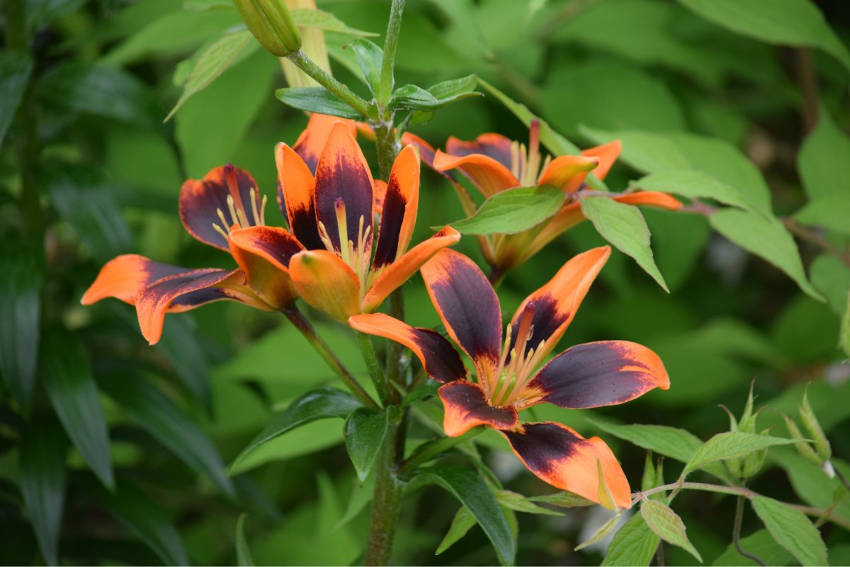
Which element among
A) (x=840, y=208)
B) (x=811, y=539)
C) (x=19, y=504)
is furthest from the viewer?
(x=19, y=504)

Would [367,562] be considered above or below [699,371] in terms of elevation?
above

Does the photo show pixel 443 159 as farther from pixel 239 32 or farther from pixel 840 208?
pixel 840 208

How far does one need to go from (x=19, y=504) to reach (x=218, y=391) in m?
0.26

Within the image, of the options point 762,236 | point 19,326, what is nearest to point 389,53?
point 762,236

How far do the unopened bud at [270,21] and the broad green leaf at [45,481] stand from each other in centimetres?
48

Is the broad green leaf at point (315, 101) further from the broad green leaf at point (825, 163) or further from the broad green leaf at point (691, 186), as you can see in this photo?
the broad green leaf at point (825, 163)

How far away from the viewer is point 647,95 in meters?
1.03

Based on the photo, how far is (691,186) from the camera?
0.59 m

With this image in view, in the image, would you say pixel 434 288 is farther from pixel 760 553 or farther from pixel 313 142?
pixel 760 553

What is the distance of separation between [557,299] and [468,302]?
0.05 meters

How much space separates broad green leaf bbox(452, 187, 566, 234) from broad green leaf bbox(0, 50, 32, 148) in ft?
1.36

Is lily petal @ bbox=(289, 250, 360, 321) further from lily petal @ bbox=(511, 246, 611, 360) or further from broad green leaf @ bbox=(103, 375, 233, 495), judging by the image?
broad green leaf @ bbox=(103, 375, 233, 495)

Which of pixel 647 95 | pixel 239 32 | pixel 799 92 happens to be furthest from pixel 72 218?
pixel 799 92

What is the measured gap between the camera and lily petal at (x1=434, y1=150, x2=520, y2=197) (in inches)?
19.6
